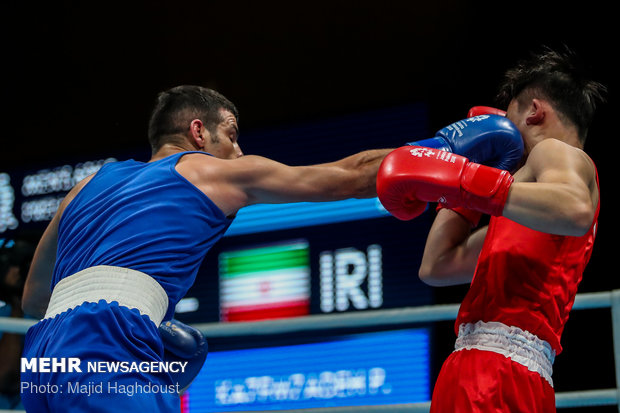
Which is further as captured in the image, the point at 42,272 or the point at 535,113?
the point at 42,272

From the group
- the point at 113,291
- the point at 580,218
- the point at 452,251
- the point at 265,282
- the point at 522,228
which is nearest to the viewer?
the point at 580,218

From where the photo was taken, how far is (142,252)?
A: 1710 millimetres

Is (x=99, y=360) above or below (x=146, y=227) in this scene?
below

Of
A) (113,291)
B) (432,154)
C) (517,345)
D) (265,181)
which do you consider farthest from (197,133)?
(517,345)

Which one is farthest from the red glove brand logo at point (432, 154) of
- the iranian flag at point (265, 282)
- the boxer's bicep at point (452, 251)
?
the iranian flag at point (265, 282)

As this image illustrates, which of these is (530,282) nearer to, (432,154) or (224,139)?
(432,154)

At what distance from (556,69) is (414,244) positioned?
175cm

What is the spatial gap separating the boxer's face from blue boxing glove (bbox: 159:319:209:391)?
1.67 feet

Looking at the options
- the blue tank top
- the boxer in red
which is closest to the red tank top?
the boxer in red

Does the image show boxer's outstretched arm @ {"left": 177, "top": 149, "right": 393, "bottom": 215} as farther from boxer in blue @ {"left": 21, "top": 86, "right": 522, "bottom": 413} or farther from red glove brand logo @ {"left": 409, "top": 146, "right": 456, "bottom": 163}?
red glove brand logo @ {"left": 409, "top": 146, "right": 456, "bottom": 163}

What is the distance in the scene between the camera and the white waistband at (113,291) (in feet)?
5.41

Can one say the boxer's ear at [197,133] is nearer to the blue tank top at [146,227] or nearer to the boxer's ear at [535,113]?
the blue tank top at [146,227]

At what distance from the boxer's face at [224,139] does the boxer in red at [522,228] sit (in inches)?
24.7

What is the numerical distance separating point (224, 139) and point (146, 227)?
1.71ft
